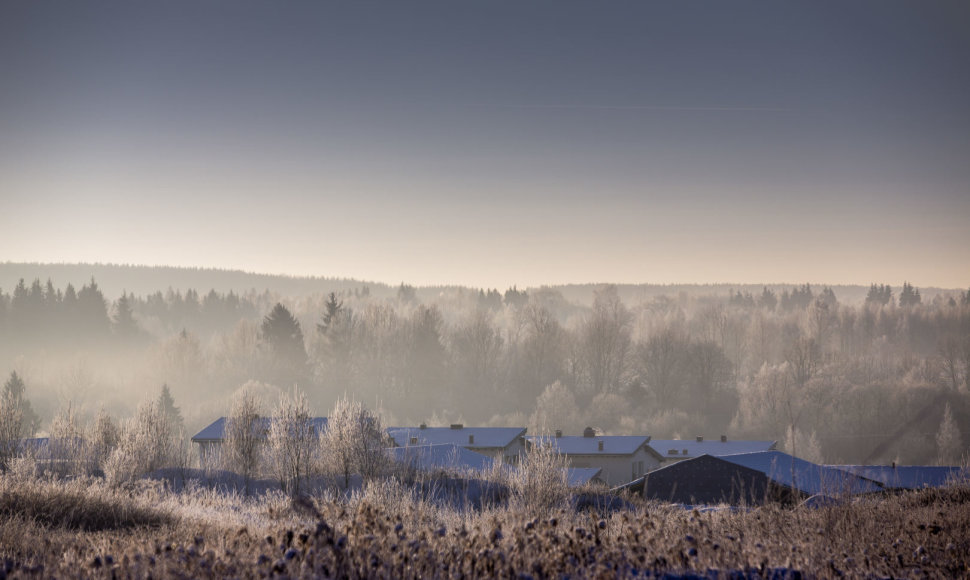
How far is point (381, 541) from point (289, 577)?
4.46ft

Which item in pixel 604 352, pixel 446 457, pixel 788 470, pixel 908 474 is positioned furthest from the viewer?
pixel 604 352

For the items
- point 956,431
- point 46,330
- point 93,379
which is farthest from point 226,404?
point 956,431

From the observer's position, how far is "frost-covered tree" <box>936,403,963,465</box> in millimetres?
77500

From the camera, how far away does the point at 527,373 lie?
111188 mm

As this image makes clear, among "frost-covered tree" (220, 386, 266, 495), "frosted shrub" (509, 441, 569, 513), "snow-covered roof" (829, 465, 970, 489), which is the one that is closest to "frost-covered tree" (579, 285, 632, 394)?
"snow-covered roof" (829, 465, 970, 489)

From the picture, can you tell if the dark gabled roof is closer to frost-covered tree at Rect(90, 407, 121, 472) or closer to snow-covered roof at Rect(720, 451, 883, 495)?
snow-covered roof at Rect(720, 451, 883, 495)

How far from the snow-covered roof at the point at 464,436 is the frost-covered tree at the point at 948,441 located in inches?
1783

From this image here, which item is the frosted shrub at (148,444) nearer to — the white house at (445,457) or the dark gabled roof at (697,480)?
the white house at (445,457)

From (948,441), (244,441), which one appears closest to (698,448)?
(948,441)

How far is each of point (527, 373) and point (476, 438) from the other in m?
51.4

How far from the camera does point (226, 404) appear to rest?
3703 inches

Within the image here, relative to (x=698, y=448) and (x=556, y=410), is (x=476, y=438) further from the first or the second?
(x=556, y=410)

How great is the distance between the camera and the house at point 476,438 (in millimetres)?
57353

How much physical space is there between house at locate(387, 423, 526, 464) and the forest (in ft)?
100
